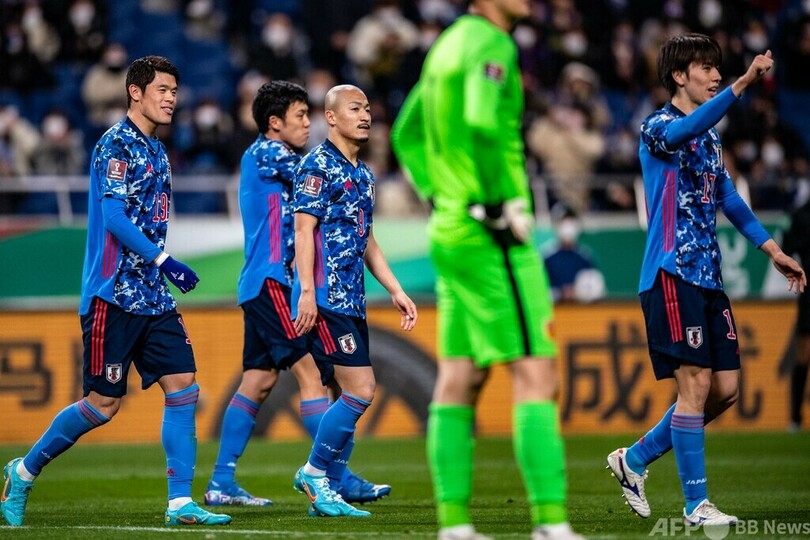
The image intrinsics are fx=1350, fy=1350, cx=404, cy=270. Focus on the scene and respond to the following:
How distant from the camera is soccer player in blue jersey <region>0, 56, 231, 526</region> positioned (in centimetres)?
781

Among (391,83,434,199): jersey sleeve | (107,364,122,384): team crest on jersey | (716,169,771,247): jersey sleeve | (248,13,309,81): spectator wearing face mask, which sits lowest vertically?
(107,364,122,384): team crest on jersey

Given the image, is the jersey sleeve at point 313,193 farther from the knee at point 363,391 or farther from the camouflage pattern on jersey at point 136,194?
the knee at point 363,391

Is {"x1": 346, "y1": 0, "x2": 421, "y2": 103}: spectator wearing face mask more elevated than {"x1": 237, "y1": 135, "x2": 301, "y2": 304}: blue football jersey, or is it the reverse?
{"x1": 346, "y1": 0, "x2": 421, "y2": 103}: spectator wearing face mask

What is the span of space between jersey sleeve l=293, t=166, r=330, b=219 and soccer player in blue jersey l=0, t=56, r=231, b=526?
0.81m

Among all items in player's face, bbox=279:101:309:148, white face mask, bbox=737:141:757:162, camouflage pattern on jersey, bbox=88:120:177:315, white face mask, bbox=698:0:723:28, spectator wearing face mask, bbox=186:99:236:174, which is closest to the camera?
camouflage pattern on jersey, bbox=88:120:177:315

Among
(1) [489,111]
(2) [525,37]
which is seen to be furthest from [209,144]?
(1) [489,111]

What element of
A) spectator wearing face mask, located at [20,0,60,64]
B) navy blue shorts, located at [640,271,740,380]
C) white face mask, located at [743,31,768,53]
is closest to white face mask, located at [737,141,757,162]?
white face mask, located at [743,31,768,53]

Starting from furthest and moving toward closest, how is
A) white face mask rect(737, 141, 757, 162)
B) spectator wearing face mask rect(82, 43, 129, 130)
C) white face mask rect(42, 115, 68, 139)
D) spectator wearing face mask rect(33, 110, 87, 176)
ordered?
1. white face mask rect(737, 141, 757, 162)
2. spectator wearing face mask rect(82, 43, 129, 130)
3. white face mask rect(42, 115, 68, 139)
4. spectator wearing face mask rect(33, 110, 87, 176)

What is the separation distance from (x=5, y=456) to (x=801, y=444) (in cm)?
797

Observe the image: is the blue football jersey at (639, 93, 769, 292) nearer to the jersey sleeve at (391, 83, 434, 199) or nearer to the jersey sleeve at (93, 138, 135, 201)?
the jersey sleeve at (391, 83, 434, 199)

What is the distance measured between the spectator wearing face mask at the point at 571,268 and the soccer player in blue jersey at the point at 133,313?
31.4 ft

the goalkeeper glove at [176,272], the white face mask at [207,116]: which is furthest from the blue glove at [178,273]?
the white face mask at [207,116]

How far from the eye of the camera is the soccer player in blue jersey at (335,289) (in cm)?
820

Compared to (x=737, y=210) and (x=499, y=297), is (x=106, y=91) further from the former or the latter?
(x=499, y=297)
